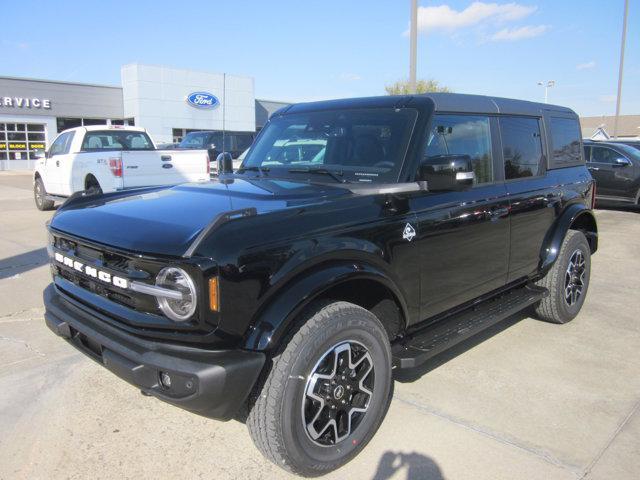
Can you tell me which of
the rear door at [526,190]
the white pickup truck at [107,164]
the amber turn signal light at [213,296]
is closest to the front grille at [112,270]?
the amber turn signal light at [213,296]

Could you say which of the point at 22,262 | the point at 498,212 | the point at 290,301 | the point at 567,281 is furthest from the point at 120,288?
the point at 22,262

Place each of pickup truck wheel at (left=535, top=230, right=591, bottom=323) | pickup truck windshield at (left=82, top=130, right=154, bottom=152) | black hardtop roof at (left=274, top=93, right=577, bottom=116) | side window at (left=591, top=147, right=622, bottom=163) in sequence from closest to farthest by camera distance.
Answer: black hardtop roof at (left=274, top=93, right=577, bottom=116)
pickup truck wheel at (left=535, top=230, right=591, bottom=323)
pickup truck windshield at (left=82, top=130, right=154, bottom=152)
side window at (left=591, top=147, right=622, bottom=163)

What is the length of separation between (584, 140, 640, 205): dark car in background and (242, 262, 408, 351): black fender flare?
1210 centimetres

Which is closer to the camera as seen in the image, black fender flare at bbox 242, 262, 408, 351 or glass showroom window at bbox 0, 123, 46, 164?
black fender flare at bbox 242, 262, 408, 351

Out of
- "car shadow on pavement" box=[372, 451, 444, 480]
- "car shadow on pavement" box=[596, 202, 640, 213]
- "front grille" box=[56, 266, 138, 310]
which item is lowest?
"car shadow on pavement" box=[372, 451, 444, 480]

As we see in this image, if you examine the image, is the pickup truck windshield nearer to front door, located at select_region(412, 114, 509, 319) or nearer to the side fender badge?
front door, located at select_region(412, 114, 509, 319)

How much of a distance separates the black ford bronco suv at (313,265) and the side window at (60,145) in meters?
9.29

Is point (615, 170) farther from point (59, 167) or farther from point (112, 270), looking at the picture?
point (112, 270)

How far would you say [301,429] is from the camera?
8.45 ft

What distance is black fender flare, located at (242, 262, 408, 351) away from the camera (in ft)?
7.93

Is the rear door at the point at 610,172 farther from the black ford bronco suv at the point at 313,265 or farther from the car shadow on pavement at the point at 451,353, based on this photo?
the black ford bronco suv at the point at 313,265

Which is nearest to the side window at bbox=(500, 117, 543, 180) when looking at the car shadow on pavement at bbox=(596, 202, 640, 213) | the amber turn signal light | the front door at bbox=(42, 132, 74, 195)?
the amber turn signal light

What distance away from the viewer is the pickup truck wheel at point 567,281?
15.7 ft

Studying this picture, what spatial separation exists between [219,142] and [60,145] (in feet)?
17.7
